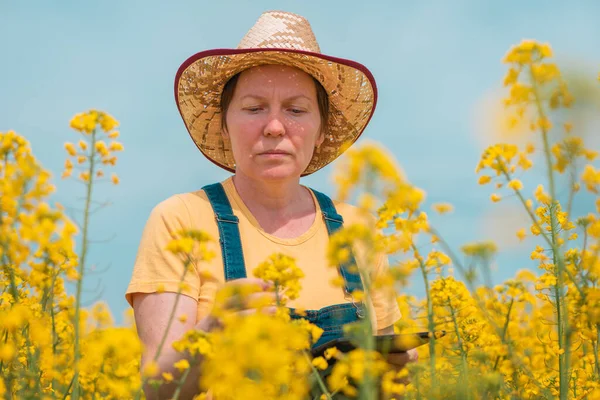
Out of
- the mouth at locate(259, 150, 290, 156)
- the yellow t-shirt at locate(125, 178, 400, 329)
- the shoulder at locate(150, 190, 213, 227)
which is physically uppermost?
the mouth at locate(259, 150, 290, 156)

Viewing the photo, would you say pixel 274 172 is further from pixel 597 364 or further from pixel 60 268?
pixel 597 364

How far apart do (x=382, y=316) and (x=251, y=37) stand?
1.47 metres

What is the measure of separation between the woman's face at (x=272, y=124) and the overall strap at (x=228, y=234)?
0.19 m

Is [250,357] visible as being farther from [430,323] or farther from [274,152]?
[274,152]

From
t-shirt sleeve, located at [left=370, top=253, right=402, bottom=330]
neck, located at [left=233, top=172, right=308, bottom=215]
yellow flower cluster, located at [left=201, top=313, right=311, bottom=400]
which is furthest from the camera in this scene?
t-shirt sleeve, located at [left=370, top=253, right=402, bottom=330]

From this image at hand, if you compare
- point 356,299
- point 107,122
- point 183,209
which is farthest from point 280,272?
point 183,209

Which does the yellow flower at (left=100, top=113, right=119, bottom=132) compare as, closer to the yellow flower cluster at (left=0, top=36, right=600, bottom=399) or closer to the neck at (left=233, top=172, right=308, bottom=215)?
the yellow flower cluster at (left=0, top=36, right=600, bottom=399)

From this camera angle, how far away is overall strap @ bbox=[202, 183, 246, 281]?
9.88 ft

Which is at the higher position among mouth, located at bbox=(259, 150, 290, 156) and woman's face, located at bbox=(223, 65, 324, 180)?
woman's face, located at bbox=(223, 65, 324, 180)

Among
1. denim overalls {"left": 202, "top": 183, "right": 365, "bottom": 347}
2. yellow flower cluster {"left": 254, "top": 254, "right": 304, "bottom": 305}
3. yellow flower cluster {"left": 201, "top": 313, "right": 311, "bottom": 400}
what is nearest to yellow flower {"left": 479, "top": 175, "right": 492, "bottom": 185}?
denim overalls {"left": 202, "top": 183, "right": 365, "bottom": 347}

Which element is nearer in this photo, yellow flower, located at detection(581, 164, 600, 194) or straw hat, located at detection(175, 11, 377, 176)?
yellow flower, located at detection(581, 164, 600, 194)

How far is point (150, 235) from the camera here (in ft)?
9.95

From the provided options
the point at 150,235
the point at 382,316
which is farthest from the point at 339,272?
the point at 150,235

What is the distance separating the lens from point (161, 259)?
2.92m
